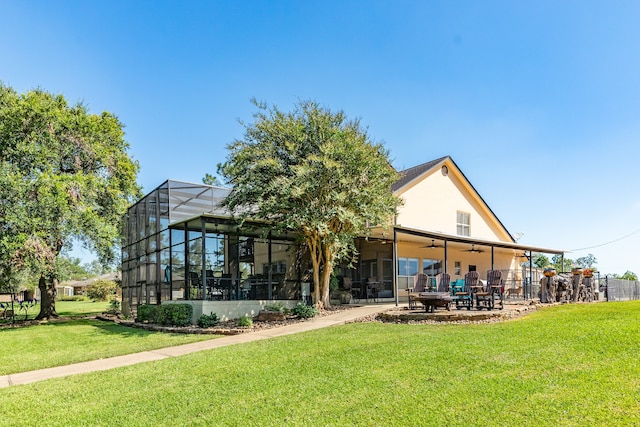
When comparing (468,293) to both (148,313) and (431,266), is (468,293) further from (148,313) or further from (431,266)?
(148,313)

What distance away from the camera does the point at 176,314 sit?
14.3m

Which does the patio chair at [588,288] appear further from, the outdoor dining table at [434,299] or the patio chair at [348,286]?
the patio chair at [348,286]

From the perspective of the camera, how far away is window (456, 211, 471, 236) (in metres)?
24.2

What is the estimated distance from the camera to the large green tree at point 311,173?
13609 mm

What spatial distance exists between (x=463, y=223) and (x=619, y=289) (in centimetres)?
825

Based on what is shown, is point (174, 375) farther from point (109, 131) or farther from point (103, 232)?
point (109, 131)

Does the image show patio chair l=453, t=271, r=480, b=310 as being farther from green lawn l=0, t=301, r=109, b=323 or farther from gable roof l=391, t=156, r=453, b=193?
Answer: green lawn l=0, t=301, r=109, b=323

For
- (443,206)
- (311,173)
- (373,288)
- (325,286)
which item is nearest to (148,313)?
(325,286)

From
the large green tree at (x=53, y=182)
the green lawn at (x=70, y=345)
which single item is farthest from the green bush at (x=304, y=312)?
the large green tree at (x=53, y=182)

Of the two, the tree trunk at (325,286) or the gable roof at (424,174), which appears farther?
the gable roof at (424,174)

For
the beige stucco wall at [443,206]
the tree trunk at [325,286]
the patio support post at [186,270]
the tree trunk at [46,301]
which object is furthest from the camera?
the tree trunk at [46,301]

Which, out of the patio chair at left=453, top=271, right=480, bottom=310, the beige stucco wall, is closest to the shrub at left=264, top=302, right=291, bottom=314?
the patio chair at left=453, top=271, right=480, bottom=310

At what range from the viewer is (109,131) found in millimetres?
22828

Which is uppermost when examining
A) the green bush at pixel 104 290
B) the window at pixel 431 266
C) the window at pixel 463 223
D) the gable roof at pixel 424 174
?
the gable roof at pixel 424 174
